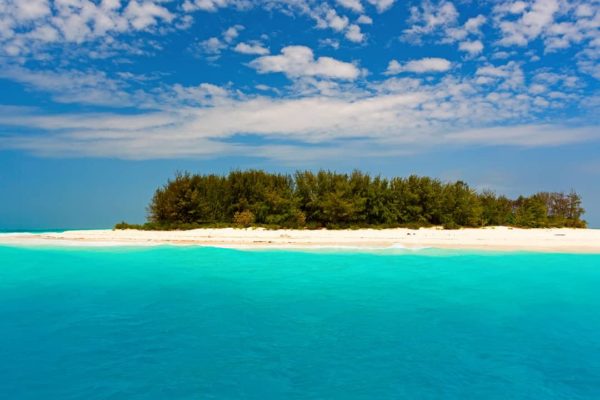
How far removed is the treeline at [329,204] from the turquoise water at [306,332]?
13.0m

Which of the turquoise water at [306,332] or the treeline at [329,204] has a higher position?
the treeline at [329,204]

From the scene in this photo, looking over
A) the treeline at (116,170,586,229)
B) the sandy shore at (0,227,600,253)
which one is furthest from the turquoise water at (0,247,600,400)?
the treeline at (116,170,586,229)

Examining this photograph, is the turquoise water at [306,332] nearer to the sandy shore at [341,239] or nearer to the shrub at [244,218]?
the sandy shore at [341,239]

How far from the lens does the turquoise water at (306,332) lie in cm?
605

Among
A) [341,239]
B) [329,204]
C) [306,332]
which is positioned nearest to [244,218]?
[329,204]

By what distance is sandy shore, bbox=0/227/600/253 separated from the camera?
66.0 feet

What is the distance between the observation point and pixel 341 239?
74.0 ft

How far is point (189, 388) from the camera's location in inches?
232

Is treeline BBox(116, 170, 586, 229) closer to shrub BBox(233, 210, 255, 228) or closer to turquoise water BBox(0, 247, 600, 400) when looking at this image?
shrub BBox(233, 210, 255, 228)

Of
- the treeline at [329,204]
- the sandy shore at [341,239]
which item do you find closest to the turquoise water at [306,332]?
the sandy shore at [341,239]

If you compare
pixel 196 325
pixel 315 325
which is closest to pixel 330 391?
pixel 315 325

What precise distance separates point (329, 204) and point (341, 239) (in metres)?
5.63

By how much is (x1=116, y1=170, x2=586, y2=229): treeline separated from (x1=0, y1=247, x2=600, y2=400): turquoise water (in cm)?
1300

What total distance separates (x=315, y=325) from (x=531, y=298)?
667cm
